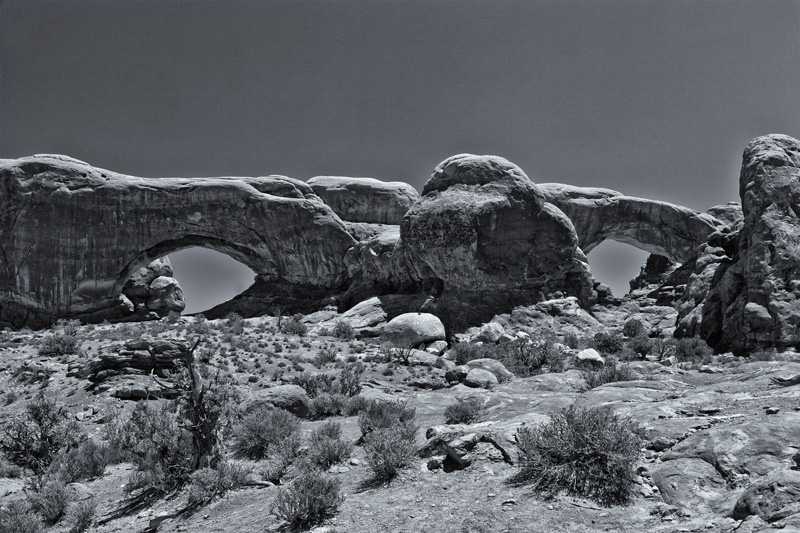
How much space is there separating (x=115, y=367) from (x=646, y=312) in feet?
92.4

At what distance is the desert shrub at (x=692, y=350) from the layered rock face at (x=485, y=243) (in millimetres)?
10101

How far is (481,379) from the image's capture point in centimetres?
1608

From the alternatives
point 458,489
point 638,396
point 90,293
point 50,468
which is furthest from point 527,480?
point 90,293

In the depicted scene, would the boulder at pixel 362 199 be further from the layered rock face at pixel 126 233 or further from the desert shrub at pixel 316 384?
the desert shrub at pixel 316 384

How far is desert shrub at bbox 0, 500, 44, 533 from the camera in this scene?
7.37 metres

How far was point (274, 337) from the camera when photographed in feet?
82.4

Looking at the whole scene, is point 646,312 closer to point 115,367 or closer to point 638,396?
point 638,396

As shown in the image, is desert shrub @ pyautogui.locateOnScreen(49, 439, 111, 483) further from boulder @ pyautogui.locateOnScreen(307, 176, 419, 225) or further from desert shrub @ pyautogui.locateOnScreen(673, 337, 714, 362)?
boulder @ pyautogui.locateOnScreen(307, 176, 419, 225)

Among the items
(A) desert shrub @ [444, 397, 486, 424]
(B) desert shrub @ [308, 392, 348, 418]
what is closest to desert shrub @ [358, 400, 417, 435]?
(A) desert shrub @ [444, 397, 486, 424]

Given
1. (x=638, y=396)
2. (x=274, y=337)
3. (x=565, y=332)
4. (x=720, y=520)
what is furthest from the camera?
(x=565, y=332)

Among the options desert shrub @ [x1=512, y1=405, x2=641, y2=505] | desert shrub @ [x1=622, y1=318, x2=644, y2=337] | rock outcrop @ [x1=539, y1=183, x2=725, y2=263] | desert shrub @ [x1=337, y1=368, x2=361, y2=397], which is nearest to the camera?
desert shrub @ [x1=512, y1=405, x2=641, y2=505]

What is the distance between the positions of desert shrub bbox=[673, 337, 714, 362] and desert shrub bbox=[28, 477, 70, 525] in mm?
17394

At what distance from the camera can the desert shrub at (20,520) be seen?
7367mm

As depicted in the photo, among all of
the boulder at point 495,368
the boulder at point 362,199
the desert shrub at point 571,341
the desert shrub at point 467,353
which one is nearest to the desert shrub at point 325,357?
the desert shrub at point 467,353
